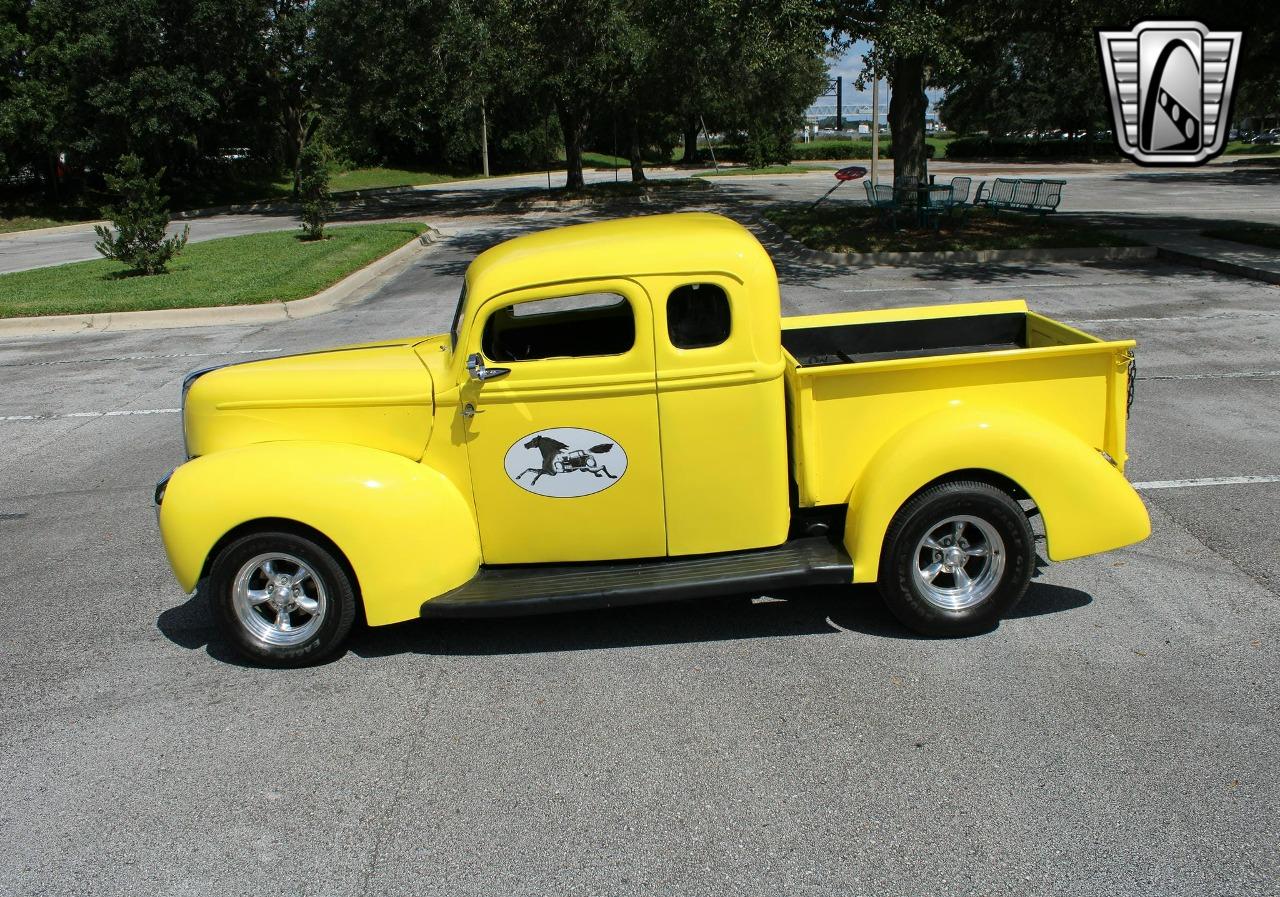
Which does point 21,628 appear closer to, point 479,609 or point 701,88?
point 479,609

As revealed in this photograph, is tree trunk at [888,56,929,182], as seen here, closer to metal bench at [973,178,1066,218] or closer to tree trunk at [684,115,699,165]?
metal bench at [973,178,1066,218]

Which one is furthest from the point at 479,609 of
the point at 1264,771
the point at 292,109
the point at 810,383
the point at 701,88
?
the point at 292,109

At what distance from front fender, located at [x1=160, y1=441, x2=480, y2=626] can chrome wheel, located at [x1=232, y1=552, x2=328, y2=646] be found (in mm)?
214

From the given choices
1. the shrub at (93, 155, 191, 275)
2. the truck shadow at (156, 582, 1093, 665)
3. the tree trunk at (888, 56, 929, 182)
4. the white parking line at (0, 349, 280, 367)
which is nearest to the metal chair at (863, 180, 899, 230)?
the tree trunk at (888, 56, 929, 182)

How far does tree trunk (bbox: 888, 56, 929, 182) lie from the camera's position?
62.7 feet

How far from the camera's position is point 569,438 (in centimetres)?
464

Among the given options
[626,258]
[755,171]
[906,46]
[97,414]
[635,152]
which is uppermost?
[906,46]

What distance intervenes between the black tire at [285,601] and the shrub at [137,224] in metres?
15.2

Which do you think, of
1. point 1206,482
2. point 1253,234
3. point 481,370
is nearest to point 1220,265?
point 1253,234

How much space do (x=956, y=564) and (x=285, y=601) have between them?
3.15 m

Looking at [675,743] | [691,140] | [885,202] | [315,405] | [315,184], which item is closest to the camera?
[675,743]

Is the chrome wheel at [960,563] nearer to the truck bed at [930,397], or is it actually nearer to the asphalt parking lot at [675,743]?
the asphalt parking lot at [675,743]

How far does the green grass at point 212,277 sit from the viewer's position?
1510 cm

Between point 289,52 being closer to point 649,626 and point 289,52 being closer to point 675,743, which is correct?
point 649,626
